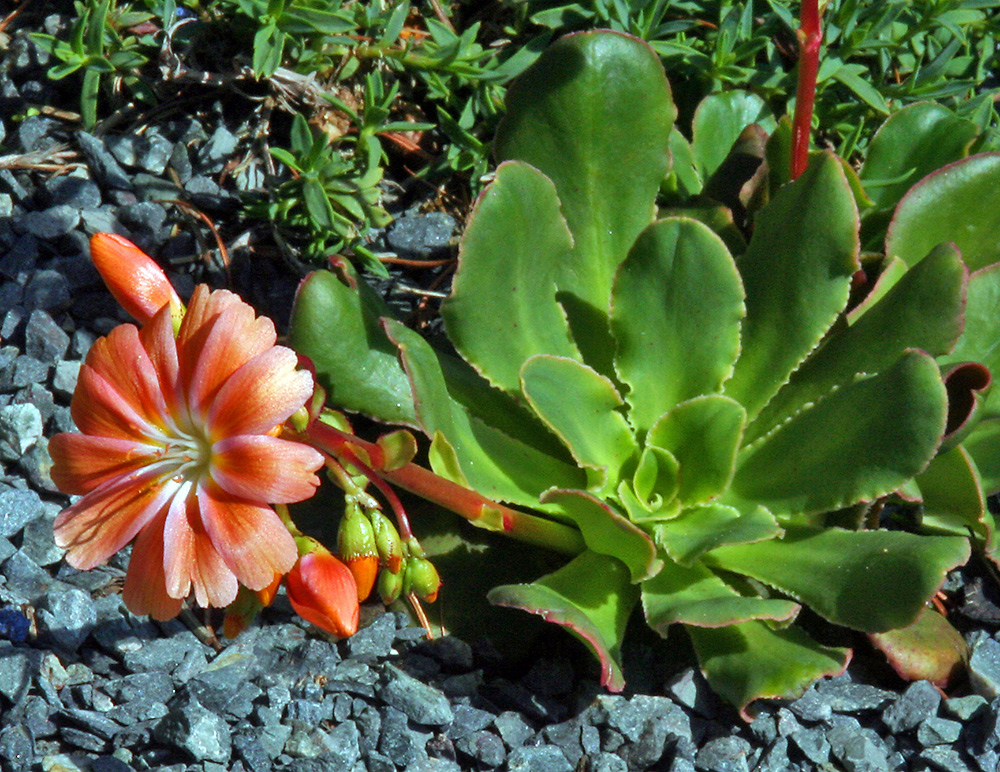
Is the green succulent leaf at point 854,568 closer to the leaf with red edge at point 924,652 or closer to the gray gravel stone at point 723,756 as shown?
the leaf with red edge at point 924,652

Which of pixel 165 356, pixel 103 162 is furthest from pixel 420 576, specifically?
pixel 103 162

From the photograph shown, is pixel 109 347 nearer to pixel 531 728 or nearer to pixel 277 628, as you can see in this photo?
pixel 277 628

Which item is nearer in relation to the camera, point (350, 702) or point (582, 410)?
point (350, 702)

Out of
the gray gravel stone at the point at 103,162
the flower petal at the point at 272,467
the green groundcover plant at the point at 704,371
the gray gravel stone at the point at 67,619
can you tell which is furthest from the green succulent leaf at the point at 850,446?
the gray gravel stone at the point at 103,162

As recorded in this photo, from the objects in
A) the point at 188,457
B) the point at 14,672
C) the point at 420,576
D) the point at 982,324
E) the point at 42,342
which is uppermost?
the point at 982,324

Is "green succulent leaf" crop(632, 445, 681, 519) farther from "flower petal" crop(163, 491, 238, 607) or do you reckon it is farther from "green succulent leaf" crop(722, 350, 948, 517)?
"flower petal" crop(163, 491, 238, 607)

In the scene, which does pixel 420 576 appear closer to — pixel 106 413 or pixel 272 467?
pixel 272 467
